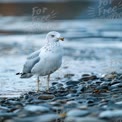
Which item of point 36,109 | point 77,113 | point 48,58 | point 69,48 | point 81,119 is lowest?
point 81,119

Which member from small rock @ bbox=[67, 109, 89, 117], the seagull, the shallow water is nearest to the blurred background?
the shallow water

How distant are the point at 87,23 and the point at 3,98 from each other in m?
19.2

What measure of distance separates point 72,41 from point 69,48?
1.95 metres

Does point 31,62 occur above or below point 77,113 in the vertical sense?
above

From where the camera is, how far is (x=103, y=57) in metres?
17.6

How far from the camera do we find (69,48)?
20.2m

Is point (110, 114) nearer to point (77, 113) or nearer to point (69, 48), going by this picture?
point (77, 113)

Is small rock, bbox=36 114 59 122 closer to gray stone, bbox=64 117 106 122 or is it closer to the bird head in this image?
gray stone, bbox=64 117 106 122

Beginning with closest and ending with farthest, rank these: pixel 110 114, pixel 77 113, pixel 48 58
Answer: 1. pixel 110 114
2. pixel 77 113
3. pixel 48 58

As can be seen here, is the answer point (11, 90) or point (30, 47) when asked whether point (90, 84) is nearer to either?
point (11, 90)

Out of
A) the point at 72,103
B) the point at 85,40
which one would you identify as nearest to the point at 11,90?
the point at 72,103

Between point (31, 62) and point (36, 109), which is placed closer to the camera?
point (36, 109)

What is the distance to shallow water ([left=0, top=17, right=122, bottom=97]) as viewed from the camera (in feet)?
45.1

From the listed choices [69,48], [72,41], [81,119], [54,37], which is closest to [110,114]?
[81,119]
